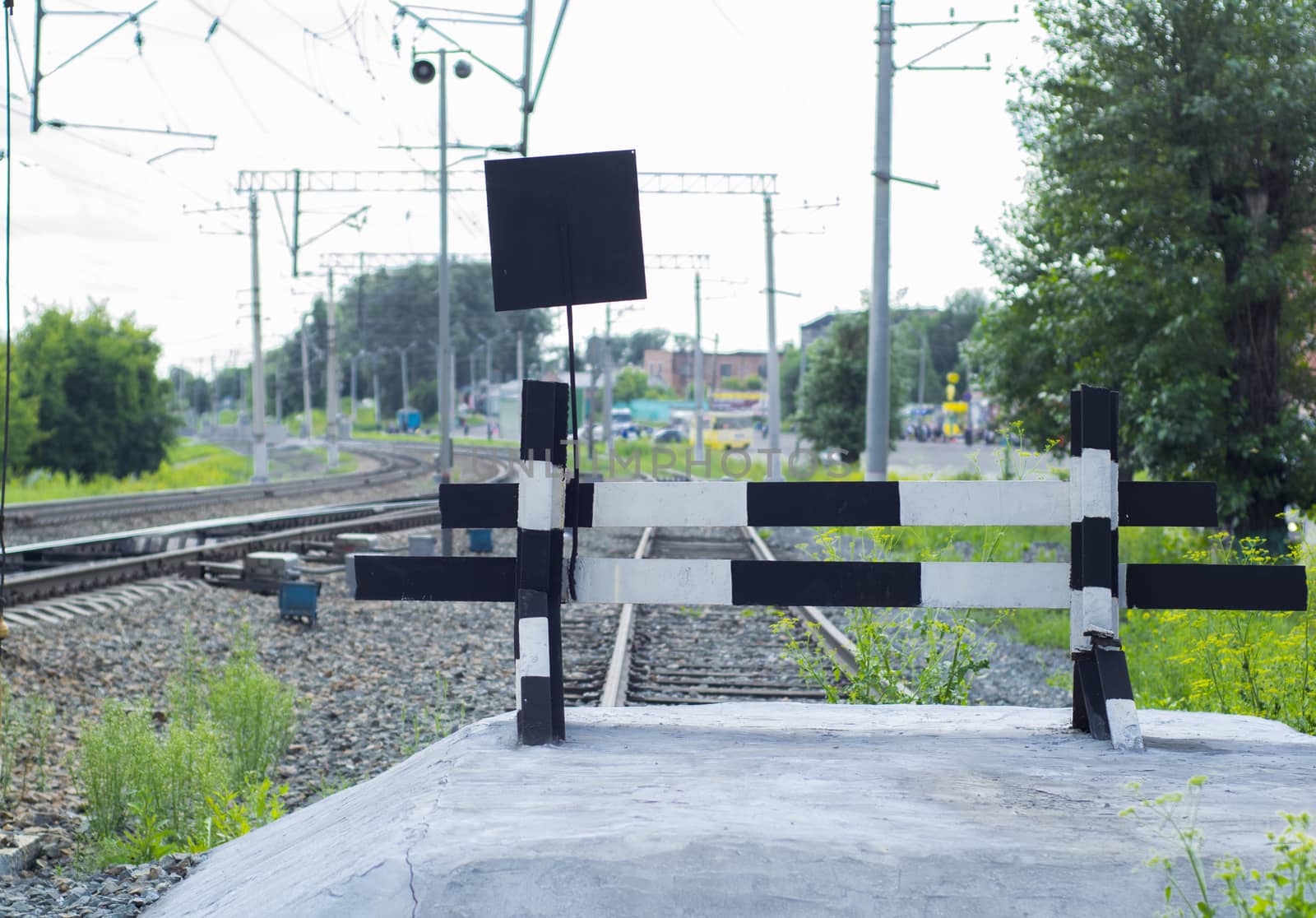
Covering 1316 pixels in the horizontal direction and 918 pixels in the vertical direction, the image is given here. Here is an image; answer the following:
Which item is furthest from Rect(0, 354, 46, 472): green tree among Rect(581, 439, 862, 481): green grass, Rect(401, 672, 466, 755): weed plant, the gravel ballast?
Rect(401, 672, 466, 755): weed plant

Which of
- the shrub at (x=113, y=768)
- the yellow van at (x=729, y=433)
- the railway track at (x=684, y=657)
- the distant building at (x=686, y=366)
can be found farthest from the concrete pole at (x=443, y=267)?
the distant building at (x=686, y=366)

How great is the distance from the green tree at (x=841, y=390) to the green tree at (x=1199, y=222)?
22.9 m

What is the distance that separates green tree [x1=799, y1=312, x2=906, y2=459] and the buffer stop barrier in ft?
112

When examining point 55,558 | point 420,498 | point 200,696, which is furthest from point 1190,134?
point 420,498

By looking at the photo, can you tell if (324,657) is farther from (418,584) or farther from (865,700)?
(418,584)

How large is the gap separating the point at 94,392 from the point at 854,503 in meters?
45.2

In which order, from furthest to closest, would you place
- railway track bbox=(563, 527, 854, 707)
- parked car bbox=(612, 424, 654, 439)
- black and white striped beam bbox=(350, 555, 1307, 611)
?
1. parked car bbox=(612, 424, 654, 439)
2. railway track bbox=(563, 527, 854, 707)
3. black and white striped beam bbox=(350, 555, 1307, 611)

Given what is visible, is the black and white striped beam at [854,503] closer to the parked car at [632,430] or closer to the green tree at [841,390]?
the green tree at [841,390]

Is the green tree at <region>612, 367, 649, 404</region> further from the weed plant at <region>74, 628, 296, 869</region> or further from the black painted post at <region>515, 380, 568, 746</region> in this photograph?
the black painted post at <region>515, 380, 568, 746</region>

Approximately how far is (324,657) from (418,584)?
6.32 meters

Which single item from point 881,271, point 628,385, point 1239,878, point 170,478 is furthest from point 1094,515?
point 628,385

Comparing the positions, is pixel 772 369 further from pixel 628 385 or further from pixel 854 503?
pixel 628 385

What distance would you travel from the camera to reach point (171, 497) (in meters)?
30.0

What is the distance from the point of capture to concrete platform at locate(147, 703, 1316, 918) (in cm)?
258
